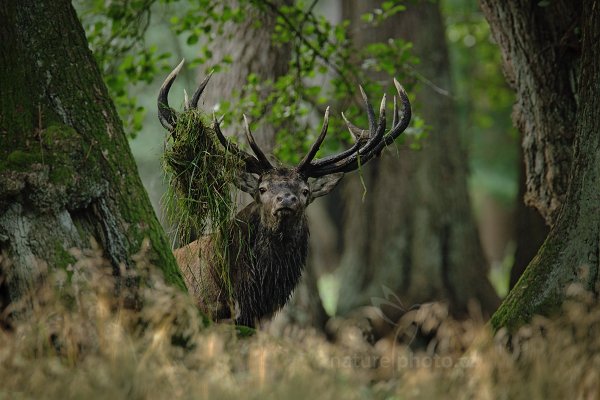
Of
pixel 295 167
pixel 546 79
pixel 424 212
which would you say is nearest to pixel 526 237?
pixel 424 212

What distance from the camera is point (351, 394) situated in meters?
4.71

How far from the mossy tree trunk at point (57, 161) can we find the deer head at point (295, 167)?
1537 millimetres

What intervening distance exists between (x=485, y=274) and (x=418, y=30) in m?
3.94

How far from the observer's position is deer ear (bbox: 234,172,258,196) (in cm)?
840

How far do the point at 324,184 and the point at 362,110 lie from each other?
190cm

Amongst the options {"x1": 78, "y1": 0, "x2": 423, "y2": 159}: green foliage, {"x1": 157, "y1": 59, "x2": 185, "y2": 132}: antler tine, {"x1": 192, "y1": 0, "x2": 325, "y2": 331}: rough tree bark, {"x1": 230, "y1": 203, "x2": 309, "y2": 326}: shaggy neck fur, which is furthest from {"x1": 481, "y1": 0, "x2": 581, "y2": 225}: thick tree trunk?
{"x1": 192, "y1": 0, "x2": 325, "y2": 331}: rough tree bark

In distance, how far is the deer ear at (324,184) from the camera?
896 cm

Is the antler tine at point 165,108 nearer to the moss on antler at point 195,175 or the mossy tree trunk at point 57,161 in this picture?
the moss on antler at point 195,175

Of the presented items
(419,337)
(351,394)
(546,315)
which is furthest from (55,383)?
(419,337)

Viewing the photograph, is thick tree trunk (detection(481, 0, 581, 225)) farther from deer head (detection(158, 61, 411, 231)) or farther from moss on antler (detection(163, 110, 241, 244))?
moss on antler (detection(163, 110, 241, 244))

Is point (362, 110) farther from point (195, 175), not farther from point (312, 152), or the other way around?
point (195, 175)

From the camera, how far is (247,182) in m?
8.51

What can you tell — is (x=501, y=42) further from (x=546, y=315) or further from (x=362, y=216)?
(x=362, y=216)

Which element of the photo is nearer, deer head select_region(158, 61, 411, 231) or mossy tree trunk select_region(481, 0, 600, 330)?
deer head select_region(158, 61, 411, 231)
